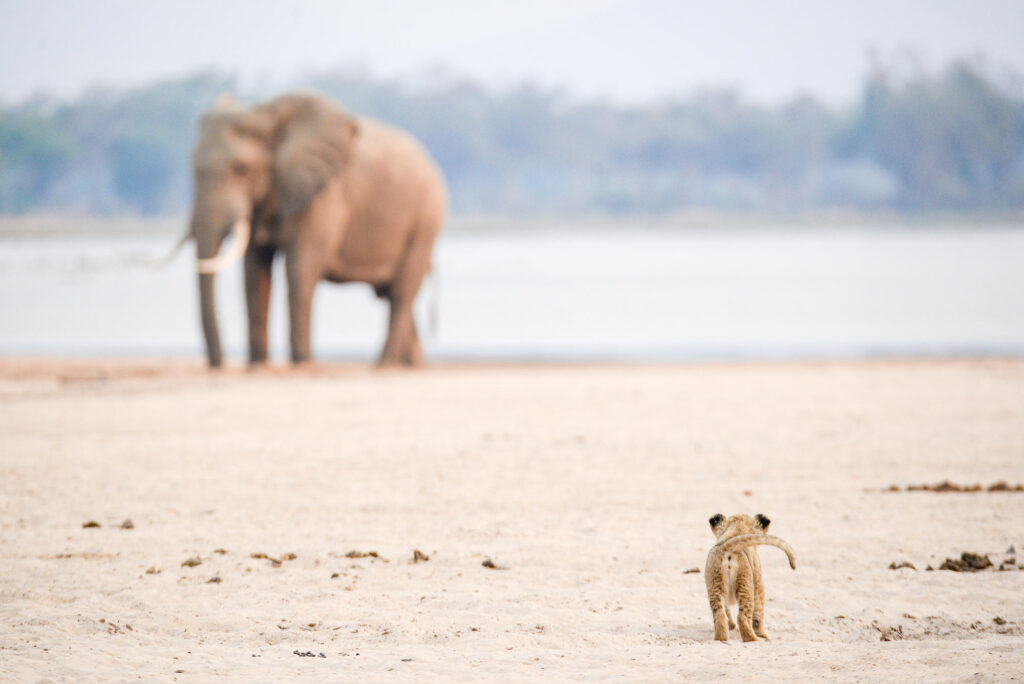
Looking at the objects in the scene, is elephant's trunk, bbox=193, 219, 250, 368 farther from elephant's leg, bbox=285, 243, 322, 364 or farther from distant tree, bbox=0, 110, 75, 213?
distant tree, bbox=0, 110, 75, 213

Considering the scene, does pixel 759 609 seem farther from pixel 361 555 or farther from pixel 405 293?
pixel 405 293

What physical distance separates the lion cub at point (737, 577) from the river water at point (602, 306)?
42.0 feet

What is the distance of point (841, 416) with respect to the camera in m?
10.5

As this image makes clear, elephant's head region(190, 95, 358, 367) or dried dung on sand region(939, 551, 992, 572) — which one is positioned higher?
elephant's head region(190, 95, 358, 367)

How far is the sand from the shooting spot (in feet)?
15.0

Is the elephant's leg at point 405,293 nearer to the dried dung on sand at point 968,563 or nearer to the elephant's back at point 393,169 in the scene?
the elephant's back at point 393,169

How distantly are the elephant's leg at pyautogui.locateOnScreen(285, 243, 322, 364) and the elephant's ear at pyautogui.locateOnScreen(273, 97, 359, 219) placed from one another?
36 cm

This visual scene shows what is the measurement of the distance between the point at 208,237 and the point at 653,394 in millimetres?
4190

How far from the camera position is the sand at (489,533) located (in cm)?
456

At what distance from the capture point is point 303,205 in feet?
44.7

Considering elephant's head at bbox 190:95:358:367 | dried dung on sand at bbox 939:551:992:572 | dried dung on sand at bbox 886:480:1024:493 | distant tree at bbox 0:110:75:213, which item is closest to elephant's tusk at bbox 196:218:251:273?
elephant's head at bbox 190:95:358:367

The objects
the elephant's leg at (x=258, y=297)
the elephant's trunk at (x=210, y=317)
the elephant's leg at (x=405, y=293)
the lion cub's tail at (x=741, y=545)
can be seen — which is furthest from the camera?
the elephant's leg at (x=405, y=293)

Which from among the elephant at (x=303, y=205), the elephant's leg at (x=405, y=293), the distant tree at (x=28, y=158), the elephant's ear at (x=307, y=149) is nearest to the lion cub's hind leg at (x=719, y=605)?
the elephant at (x=303, y=205)

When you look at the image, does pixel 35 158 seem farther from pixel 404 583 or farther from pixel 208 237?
pixel 404 583
